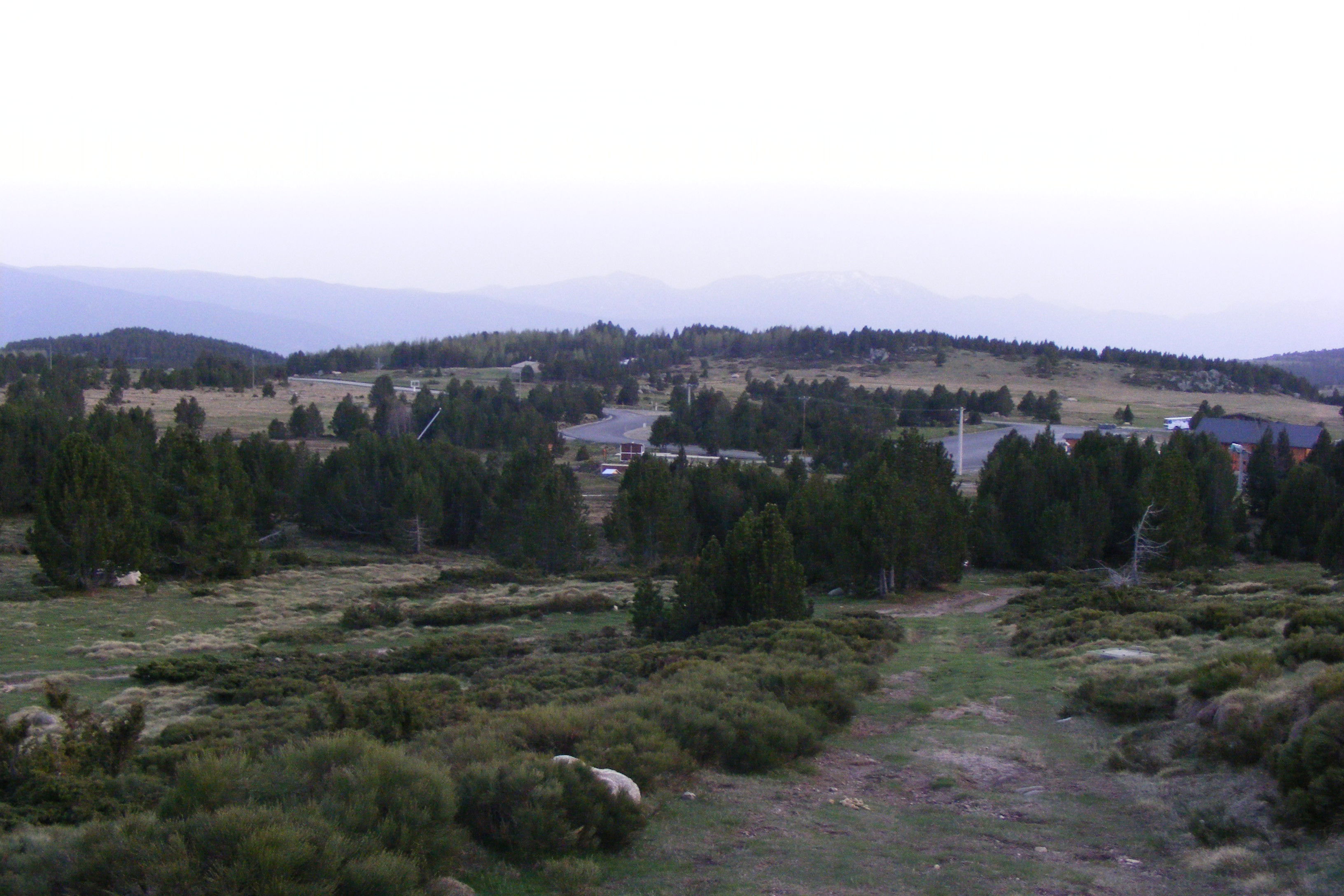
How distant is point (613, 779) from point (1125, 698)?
7578mm

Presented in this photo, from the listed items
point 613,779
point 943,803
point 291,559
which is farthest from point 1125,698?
point 291,559

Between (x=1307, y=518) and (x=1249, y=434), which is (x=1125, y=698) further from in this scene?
(x=1249, y=434)

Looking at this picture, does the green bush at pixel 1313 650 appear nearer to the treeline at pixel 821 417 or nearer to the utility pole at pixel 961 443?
the utility pole at pixel 961 443

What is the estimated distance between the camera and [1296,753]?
26.1ft

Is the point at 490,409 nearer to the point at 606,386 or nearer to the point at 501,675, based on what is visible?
the point at 606,386

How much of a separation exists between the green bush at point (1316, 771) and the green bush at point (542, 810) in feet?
16.7

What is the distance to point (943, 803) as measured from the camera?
9766mm

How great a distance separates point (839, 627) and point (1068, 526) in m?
23.0

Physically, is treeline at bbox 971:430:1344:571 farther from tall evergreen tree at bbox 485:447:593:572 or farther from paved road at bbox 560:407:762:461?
paved road at bbox 560:407:762:461

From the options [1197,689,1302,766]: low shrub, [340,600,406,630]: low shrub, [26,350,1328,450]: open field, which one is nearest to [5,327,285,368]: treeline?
[26,350,1328,450]: open field

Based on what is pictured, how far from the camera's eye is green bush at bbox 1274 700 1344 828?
735cm

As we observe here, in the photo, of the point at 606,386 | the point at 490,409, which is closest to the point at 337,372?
the point at 606,386

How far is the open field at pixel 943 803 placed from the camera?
7.22 meters

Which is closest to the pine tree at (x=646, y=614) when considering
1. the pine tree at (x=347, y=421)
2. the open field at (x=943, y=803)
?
the open field at (x=943, y=803)
